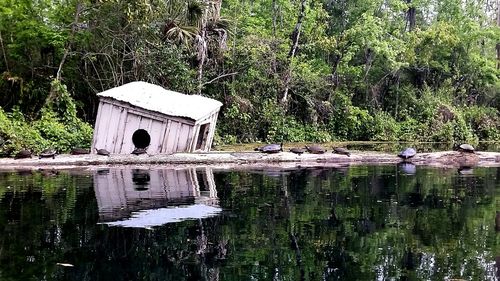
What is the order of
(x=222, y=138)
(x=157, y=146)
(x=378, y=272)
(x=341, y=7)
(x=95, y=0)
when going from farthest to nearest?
(x=341, y=7) < (x=222, y=138) < (x=95, y=0) < (x=157, y=146) < (x=378, y=272)

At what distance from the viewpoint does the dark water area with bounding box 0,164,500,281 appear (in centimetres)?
676

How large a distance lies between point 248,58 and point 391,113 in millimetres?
11901

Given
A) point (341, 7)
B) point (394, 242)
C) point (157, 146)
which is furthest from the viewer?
point (341, 7)

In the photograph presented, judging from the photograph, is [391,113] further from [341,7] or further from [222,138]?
[222,138]

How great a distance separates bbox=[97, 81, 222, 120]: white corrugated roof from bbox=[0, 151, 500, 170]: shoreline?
4.69 ft

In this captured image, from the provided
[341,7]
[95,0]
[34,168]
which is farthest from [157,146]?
[341,7]

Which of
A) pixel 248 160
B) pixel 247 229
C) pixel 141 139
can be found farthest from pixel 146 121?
pixel 247 229

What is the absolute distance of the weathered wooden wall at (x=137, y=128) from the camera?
18.7 metres

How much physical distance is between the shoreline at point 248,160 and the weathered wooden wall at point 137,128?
0.84 meters

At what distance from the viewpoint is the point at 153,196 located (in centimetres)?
1184

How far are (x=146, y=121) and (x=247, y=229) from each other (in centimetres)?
1076

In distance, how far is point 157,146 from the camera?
18.9 meters

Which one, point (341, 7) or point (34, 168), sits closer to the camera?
point (34, 168)

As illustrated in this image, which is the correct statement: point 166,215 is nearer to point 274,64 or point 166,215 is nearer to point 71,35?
point 71,35
